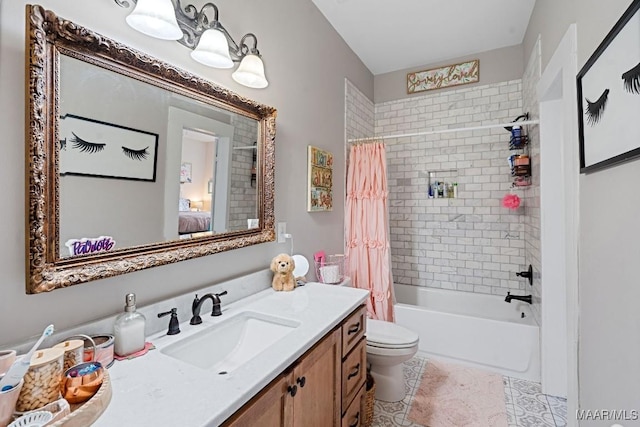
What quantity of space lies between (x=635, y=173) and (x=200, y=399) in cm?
143

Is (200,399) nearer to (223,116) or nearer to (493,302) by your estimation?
(223,116)

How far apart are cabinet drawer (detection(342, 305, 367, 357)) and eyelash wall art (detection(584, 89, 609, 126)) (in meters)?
1.34

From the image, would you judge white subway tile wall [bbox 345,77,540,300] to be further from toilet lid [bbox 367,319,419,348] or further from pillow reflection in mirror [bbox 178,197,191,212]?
pillow reflection in mirror [bbox 178,197,191,212]

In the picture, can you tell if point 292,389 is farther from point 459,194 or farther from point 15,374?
point 459,194

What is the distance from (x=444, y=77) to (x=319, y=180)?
206 cm

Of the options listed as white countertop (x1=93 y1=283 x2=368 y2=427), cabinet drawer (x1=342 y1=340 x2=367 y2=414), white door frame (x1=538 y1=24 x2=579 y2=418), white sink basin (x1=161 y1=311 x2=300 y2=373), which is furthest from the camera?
white door frame (x1=538 y1=24 x2=579 y2=418)

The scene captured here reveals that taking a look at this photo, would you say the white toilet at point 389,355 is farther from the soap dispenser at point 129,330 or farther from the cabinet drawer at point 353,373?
the soap dispenser at point 129,330

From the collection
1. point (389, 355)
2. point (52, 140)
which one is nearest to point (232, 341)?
point (52, 140)

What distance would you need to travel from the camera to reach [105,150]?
1.10 m

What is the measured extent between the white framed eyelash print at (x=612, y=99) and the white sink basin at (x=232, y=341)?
4.41 ft

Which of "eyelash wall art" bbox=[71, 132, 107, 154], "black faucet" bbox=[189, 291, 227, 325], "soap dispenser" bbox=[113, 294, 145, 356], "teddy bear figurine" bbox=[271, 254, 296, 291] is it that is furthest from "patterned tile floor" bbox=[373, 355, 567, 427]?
"eyelash wall art" bbox=[71, 132, 107, 154]

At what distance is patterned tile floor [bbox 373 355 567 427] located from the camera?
76.9 inches

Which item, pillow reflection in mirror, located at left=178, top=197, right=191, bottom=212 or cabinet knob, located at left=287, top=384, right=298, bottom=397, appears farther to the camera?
pillow reflection in mirror, located at left=178, top=197, right=191, bottom=212

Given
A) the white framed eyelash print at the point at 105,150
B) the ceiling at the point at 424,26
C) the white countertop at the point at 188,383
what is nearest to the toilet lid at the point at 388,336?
the white countertop at the point at 188,383
